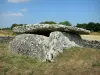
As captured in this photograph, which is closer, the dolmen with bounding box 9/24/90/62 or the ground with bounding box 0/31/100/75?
the ground with bounding box 0/31/100/75

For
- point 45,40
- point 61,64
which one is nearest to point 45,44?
point 45,40

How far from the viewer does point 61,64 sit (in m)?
12.9

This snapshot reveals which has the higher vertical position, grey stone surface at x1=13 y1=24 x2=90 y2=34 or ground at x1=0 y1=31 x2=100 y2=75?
grey stone surface at x1=13 y1=24 x2=90 y2=34

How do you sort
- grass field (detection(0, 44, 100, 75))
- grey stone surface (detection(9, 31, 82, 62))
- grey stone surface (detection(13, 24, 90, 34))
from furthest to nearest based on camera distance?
grey stone surface (detection(13, 24, 90, 34)), grey stone surface (detection(9, 31, 82, 62)), grass field (detection(0, 44, 100, 75))

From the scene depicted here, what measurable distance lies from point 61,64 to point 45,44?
2.16 m

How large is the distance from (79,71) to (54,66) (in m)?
1.46

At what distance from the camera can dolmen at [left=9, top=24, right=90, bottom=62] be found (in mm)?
14438

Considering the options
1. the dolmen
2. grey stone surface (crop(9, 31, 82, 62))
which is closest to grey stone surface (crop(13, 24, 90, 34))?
the dolmen

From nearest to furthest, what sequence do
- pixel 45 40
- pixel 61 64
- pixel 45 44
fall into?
pixel 61 64, pixel 45 44, pixel 45 40

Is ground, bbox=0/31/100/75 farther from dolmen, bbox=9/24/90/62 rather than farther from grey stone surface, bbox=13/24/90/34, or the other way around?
grey stone surface, bbox=13/24/90/34

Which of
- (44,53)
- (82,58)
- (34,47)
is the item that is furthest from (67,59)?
(34,47)

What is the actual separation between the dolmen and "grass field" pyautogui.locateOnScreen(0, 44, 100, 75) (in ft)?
1.65

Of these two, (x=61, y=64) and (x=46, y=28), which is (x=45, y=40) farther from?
(x=61, y=64)

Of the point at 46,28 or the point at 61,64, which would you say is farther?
the point at 46,28
